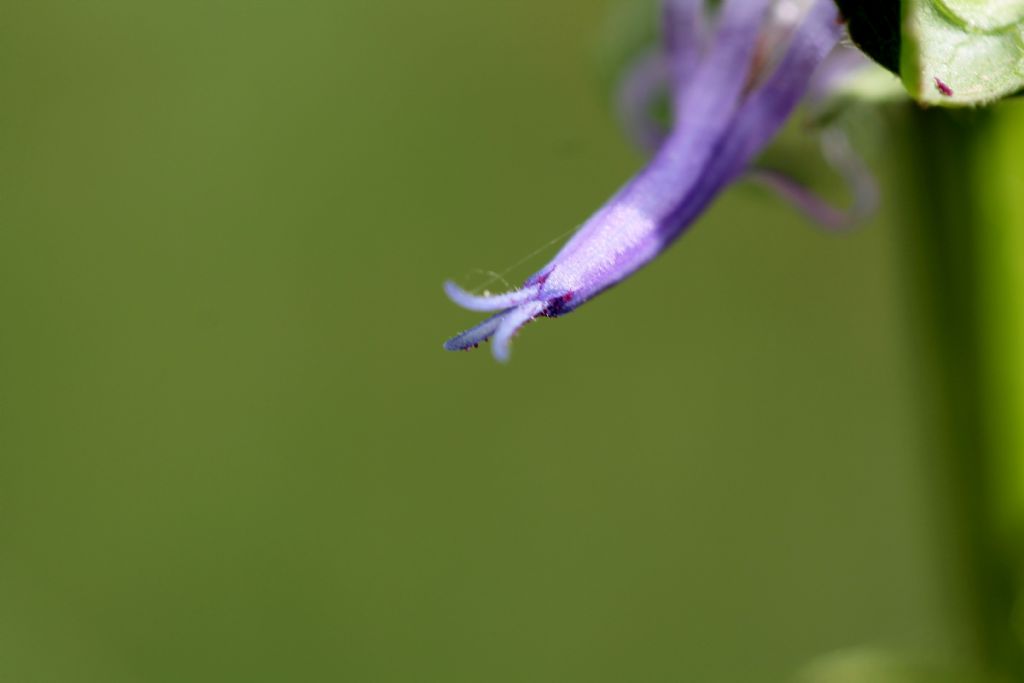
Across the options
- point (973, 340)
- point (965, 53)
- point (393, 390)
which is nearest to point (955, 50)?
point (965, 53)

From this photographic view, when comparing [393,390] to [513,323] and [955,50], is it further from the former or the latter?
[955,50]

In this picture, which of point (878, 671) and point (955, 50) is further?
point (878, 671)

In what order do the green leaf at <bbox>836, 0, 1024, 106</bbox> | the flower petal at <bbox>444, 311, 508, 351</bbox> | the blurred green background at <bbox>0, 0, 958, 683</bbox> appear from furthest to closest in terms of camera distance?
the blurred green background at <bbox>0, 0, 958, 683</bbox>, the flower petal at <bbox>444, 311, 508, 351</bbox>, the green leaf at <bbox>836, 0, 1024, 106</bbox>

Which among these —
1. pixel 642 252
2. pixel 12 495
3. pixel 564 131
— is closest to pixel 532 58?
pixel 564 131

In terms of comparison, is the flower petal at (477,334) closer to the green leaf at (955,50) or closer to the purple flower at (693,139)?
the purple flower at (693,139)

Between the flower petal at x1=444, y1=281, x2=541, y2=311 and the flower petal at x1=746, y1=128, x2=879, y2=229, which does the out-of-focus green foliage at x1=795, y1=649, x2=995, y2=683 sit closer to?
the flower petal at x1=746, y1=128, x2=879, y2=229

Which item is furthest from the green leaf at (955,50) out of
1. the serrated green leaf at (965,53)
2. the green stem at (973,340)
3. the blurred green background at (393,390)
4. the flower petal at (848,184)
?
the blurred green background at (393,390)

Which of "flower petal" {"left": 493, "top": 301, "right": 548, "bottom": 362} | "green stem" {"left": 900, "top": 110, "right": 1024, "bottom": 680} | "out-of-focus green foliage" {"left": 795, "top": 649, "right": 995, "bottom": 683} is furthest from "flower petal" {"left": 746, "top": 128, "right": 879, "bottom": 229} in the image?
"flower petal" {"left": 493, "top": 301, "right": 548, "bottom": 362}
